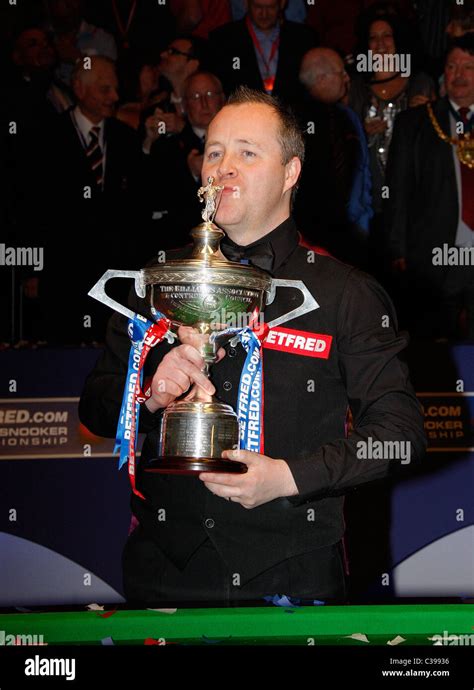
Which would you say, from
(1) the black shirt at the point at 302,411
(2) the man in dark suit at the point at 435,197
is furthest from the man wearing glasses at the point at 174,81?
(1) the black shirt at the point at 302,411

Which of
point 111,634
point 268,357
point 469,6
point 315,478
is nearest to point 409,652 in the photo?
point 111,634

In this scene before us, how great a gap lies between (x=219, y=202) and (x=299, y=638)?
1.01 meters

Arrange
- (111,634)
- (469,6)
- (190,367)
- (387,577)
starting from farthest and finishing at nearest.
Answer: (469,6) < (387,577) < (190,367) < (111,634)

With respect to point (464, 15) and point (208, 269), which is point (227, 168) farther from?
point (464, 15)

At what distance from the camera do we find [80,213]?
472 centimetres

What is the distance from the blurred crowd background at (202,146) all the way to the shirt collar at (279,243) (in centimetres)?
218

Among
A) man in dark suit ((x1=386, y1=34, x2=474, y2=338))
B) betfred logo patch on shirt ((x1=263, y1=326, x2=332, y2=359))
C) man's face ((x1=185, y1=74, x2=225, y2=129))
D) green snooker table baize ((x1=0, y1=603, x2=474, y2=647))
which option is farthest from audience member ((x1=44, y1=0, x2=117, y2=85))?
green snooker table baize ((x1=0, y1=603, x2=474, y2=647))

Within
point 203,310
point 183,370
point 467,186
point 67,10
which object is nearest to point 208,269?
point 203,310

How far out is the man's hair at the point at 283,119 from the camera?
221cm

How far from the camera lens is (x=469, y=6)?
572 centimetres

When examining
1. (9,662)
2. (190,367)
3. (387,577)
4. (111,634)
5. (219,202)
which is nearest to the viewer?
(9,662)

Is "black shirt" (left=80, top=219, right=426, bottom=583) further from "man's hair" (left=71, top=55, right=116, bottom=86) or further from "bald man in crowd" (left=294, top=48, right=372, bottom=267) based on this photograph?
"man's hair" (left=71, top=55, right=116, bottom=86)

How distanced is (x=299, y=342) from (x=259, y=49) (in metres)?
3.73

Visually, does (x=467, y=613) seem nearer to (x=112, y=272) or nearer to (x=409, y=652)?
(x=409, y=652)
